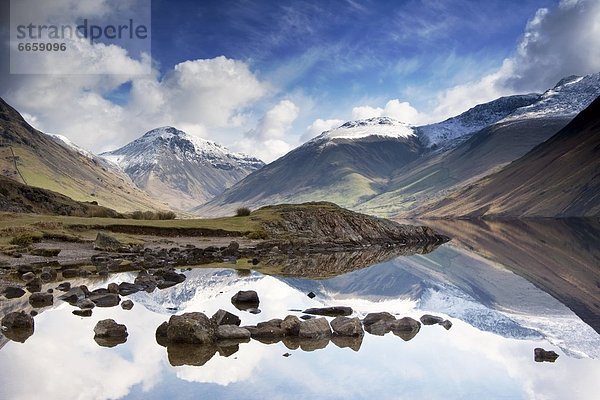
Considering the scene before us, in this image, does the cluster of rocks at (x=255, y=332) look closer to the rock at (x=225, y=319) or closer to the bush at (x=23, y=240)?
the rock at (x=225, y=319)

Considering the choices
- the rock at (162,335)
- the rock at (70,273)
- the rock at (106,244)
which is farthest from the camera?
the rock at (106,244)

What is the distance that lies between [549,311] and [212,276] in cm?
2695

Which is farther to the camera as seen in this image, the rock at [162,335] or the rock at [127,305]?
the rock at [127,305]

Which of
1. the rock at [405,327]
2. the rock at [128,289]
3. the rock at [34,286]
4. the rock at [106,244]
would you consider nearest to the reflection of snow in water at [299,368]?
the rock at [405,327]

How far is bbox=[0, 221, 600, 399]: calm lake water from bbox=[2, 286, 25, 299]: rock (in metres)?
1.85

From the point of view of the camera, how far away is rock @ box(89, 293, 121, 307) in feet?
96.5

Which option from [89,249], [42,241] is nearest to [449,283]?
→ [89,249]

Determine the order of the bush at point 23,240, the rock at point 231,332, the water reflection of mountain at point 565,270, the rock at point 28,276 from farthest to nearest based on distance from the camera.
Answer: the bush at point 23,240 < the rock at point 28,276 < the water reflection of mountain at point 565,270 < the rock at point 231,332

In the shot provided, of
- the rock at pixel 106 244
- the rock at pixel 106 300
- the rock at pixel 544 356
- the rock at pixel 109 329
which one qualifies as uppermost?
the rock at pixel 106 244

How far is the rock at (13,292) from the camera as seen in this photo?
3095cm

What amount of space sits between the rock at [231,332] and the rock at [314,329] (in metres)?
2.42

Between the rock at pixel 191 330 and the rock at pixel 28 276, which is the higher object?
the rock at pixel 28 276

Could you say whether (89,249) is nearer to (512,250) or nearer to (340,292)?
(340,292)

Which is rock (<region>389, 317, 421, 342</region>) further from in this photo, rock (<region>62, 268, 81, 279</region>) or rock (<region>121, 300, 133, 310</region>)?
rock (<region>62, 268, 81, 279</region>)
